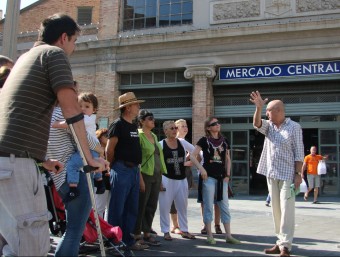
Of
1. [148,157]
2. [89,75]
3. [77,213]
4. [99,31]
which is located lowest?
[77,213]

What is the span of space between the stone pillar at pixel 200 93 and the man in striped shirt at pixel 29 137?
13611 mm

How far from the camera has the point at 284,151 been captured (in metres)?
5.93

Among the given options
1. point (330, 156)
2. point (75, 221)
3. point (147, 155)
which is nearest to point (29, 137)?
point (75, 221)

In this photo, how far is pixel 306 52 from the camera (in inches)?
615

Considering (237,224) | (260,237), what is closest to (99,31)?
(237,224)

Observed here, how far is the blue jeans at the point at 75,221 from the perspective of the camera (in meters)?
3.55

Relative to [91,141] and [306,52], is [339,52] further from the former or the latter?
[91,141]

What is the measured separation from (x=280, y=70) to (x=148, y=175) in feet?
35.9

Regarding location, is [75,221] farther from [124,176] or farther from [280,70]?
[280,70]

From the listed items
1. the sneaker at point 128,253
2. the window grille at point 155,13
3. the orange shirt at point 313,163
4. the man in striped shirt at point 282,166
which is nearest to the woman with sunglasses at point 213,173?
the man in striped shirt at point 282,166

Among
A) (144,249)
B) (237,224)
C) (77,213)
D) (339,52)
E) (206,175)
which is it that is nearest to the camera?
(77,213)

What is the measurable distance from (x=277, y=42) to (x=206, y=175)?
10555 millimetres

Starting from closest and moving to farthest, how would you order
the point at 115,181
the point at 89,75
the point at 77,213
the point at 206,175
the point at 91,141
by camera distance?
the point at 77,213
the point at 91,141
the point at 115,181
the point at 206,175
the point at 89,75

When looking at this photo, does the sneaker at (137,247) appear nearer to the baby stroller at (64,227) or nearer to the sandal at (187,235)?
the baby stroller at (64,227)
